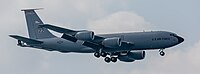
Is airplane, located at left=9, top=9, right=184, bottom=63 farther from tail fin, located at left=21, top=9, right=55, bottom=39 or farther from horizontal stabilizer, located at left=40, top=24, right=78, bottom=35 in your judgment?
tail fin, located at left=21, top=9, right=55, bottom=39

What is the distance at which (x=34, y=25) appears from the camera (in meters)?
132

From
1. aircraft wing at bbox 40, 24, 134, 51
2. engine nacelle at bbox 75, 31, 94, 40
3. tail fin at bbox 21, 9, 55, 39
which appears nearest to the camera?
→ aircraft wing at bbox 40, 24, 134, 51

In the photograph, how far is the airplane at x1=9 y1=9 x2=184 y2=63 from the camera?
116 m

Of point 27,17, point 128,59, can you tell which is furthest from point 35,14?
point 128,59

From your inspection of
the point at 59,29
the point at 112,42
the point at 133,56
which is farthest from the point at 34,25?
the point at 112,42

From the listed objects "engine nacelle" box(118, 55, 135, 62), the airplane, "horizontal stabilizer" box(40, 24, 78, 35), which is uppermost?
"horizontal stabilizer" box(40, 24, 78, 35)

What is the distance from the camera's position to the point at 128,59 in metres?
128

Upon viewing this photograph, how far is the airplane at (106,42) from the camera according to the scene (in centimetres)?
11600

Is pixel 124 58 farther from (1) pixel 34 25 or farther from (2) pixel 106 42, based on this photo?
(1) pixel 34 25

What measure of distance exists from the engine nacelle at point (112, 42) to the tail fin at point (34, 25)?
14572 mm

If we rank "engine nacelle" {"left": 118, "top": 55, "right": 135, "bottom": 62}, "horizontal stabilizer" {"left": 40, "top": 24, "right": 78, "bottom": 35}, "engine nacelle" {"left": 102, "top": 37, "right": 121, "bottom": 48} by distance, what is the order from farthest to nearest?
1. "engine nacelle" {"left": 118, "top": 55, "right": 135, "bottom": 62}
2. "engine nacelle" {"left": 102, "top": 37, "right": 121, "bottom": 48}
3. "horizontal stabilizer" {"left": 40, "top": 24, "right": 78, "bottom": 35}

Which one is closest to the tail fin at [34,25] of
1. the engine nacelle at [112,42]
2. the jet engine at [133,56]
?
the jet engine at [133,56]

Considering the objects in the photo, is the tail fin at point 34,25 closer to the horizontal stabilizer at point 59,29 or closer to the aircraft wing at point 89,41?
the aircraft wing at point 89,41

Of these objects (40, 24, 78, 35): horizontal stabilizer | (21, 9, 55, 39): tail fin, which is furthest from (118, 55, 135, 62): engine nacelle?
(21, 9, 55, 39): tail fin
